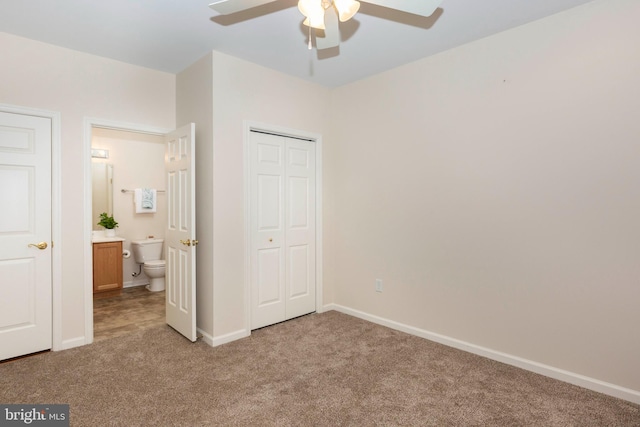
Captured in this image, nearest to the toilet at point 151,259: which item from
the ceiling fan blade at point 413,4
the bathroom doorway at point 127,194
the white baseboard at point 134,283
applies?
the bathroom doorway at point 127,194

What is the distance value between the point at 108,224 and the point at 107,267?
63 cm

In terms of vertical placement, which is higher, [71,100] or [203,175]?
[71,100]

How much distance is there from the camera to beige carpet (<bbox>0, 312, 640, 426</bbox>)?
6.66 feet

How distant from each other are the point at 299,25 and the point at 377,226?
2011 mm

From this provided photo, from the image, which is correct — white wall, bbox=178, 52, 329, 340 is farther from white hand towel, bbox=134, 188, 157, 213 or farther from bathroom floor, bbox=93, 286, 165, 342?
white hand towel, bbox=134, 188, 157, 213

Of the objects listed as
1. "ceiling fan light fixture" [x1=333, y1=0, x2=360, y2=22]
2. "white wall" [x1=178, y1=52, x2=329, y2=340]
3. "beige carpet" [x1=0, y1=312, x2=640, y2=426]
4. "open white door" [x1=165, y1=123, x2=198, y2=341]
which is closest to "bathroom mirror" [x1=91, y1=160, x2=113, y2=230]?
"open white door" [x1=165, y1=123, x2=198, y2=341]

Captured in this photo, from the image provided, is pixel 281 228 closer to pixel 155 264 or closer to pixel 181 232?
pixel 181 232

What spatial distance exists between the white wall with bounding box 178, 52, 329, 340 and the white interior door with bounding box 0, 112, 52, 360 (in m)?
1.21

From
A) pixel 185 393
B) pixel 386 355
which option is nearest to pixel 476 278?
pixel 386 355

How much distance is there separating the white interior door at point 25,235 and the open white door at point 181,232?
957mm

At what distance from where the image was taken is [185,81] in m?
3.42

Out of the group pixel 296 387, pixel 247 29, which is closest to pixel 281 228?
pixel 296 387

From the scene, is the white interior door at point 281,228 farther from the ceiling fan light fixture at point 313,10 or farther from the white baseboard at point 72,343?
the ceiling fan light fixture at point 313,10

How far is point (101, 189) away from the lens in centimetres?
496
